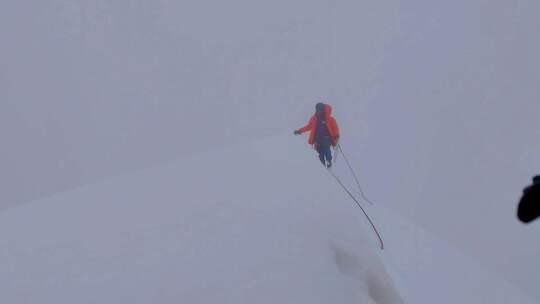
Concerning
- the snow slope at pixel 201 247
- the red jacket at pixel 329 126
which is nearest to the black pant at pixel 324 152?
the red jacket at pixel 329 126

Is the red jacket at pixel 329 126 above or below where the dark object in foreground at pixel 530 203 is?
above

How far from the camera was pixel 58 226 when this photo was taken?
564 cm

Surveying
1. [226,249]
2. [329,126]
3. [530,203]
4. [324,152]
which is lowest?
[530,203]

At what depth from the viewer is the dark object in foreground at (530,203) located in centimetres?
223

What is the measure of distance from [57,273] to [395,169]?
134454 mm

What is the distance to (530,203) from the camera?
2256 mm

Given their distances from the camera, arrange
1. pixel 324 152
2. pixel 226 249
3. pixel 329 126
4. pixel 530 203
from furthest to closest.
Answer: pixel 324 152
pixel 329 126
pixel 226 249
pixel 530 203

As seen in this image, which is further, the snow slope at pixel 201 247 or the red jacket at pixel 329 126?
the red jacket at pixel 329 126

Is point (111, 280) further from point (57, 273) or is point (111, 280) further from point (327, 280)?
point (327, 280)

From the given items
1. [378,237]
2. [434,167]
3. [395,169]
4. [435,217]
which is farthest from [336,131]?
[395,169]

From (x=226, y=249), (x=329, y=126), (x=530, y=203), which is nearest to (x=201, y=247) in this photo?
(x=226, y=249)

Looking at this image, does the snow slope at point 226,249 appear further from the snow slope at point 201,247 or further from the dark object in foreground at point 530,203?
the dark object in foreground at point 530,203

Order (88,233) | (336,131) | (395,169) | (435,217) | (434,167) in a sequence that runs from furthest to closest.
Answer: (395,169)
(434,167)
(435,217)
(336,131)
(88,233)

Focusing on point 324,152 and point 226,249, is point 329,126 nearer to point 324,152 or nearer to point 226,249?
point 324,152
